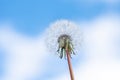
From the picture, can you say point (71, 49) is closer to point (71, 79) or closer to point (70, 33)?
point (70, 33)

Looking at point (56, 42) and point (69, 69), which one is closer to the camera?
point (69, 69)

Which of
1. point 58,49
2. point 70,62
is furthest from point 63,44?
point 70,62

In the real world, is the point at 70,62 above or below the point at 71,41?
below

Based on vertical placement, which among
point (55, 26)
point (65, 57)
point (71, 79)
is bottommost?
point (71, 79)

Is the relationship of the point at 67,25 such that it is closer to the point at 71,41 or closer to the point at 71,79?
the point at 71,41

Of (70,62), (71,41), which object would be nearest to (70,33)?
(71,41)

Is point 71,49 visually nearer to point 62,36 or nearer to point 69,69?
point 62,36

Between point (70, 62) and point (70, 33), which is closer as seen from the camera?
point (70, 62)

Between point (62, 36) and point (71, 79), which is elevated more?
point (62, 36)

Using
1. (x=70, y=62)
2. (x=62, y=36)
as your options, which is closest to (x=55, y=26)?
(x=62, y=36)
